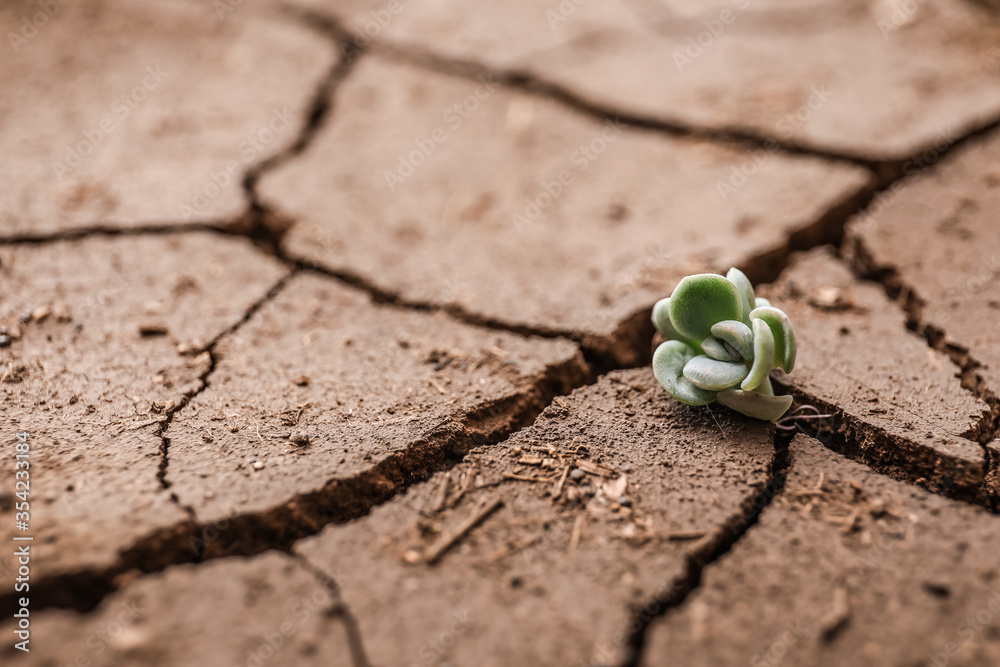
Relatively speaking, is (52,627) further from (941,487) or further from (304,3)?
(304,3)

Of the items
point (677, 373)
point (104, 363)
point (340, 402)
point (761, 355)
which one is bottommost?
point (104, 363)

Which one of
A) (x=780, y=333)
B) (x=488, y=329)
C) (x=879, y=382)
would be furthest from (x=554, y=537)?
(x=879, y=382)

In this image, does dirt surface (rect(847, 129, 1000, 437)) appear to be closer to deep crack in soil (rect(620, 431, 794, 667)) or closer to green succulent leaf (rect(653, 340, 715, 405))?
deep crack in soil (rect(620, 431, 794, 667))

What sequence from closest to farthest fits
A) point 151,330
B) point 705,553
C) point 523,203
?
1. point 705,553
2. point 151,330
3. point 523,203

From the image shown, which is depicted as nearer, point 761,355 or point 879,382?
point 761,355

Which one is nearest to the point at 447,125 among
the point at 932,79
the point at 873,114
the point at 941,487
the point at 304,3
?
the point at 304,3

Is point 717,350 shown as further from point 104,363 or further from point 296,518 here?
point 104,363
